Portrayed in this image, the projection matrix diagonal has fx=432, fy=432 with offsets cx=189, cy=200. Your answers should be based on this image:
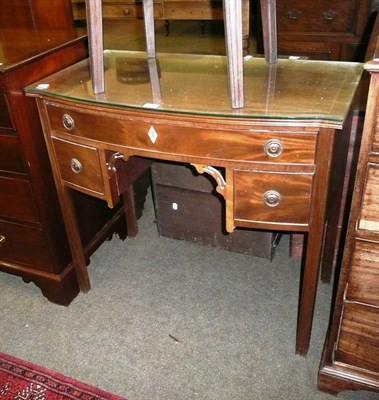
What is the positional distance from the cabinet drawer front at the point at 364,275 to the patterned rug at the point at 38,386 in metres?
0.79

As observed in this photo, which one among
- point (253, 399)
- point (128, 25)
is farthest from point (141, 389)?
point (128, 25)

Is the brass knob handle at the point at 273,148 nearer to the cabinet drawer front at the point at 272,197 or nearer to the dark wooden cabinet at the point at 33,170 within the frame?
the cabinet drawer front at the point at 272,197

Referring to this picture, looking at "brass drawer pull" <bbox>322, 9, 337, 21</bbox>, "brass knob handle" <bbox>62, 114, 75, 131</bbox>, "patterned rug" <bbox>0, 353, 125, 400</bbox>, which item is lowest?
"patterned rug" <bbox>0, 353, 125, 400</bbox>

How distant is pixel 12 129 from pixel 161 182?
705mm

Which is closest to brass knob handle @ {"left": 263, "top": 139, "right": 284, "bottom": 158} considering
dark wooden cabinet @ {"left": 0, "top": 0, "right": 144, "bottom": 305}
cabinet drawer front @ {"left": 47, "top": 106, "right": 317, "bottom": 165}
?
cabinet drawer front @ {"left": 47, "top": 106, "right": 317, "bottom": 165}

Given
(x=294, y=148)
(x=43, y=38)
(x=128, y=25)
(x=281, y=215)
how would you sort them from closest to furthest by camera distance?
1. (x=294, y=148)
2. (x=281, y=215)
3. (x=43, y=38)
4. (x=128, y=25)

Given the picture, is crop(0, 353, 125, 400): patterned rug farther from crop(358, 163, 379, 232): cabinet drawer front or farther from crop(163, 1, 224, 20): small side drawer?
crop(163, 1, 224, 20): small side drawer

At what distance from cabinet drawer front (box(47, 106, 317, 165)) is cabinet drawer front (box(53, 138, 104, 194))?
64mm

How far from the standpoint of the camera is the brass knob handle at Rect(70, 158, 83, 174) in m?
1.40

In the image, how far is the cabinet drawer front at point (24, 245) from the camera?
→ 162cm

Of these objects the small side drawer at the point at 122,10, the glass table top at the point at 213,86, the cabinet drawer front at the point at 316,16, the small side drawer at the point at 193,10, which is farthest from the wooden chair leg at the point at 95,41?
the small side drawer at the point at 122,10

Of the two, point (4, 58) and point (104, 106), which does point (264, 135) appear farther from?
point (4, 58)

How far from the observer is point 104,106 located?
47.4 inches

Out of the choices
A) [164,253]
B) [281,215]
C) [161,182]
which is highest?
[281,215]
